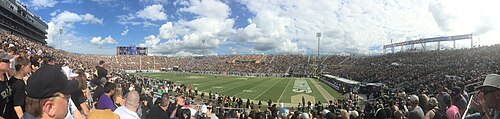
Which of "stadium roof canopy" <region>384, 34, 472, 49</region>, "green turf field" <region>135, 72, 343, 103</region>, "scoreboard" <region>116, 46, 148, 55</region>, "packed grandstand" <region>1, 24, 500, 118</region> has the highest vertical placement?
"stadium roof canopy" <region>384, 34, 472, 49</region>

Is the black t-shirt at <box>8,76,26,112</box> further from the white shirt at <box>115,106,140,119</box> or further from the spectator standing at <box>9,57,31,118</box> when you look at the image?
the white shirt at <box>115,106,140,119</box>

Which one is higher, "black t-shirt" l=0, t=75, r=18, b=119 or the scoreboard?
the scoreboard

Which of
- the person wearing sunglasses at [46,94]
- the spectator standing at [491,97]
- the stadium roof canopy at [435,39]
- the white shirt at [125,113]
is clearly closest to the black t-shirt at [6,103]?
the white shirt at [125,113]

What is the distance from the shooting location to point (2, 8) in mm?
53344

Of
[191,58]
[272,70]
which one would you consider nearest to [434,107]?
[272,70]

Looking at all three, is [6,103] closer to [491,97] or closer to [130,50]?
[491,97]

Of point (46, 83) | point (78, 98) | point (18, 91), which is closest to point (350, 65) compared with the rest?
point (78, 98)

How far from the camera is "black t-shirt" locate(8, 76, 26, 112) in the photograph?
3.39 metres

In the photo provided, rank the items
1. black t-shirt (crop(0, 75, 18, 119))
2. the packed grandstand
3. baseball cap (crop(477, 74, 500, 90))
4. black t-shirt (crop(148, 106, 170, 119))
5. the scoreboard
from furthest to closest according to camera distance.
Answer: the scoreboard, the packed grandstand, black t-shirt (crop(148, 106, 170, 119)), black t-shirt (crop(0, 75, 18, 119)), baseball cap (crop(477, 74, 500, 90))

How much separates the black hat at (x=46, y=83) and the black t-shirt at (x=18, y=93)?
1.68 metres

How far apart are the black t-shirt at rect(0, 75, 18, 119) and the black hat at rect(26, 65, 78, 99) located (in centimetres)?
182

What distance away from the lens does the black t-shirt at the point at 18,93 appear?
11.1 ft

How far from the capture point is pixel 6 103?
11.4ft

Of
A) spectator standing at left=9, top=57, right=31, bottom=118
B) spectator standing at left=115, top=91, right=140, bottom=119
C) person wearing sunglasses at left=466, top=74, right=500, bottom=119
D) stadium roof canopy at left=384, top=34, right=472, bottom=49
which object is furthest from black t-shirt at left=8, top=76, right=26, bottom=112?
stadium roof canopy at left=384, top=34, right=472, bottom=49
